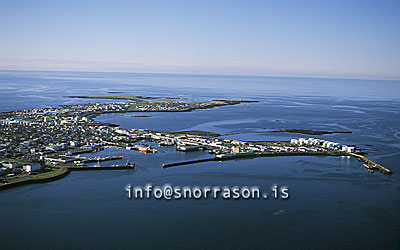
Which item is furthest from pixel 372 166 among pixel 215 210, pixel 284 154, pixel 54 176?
pixel 54 176

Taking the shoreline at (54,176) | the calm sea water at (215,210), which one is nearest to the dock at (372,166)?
the calm sea water at (215,210)

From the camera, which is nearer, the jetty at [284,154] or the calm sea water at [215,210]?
the calm sea water at [215,210]

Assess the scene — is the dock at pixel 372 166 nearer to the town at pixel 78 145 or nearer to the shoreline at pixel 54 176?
the town at pixel 78 145

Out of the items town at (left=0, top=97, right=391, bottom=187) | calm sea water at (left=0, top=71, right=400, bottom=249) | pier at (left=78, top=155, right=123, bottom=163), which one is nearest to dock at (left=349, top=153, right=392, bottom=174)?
→ town at (left=0, top=97, right=391, bottom=187)

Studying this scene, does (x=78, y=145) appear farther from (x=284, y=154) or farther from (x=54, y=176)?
(x=284, y=154)

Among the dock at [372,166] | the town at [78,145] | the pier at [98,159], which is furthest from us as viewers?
the pier at [98,159]

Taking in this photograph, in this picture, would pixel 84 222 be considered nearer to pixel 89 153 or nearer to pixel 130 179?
pixel 130 179

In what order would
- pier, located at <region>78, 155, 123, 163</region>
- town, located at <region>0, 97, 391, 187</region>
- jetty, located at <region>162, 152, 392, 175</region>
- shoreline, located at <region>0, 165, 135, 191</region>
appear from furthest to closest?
pier, located at <region>78, 155, 123, 163</region> < jetty, located at <region>162, 152, 392, 175</region> < town, located at <region>0, 97, 391, 187</region> < shoreline, located at <region>0, 165, 135, 191</region>

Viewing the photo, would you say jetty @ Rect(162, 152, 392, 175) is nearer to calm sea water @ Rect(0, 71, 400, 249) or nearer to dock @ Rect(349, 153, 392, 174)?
A: dock @ Rect(349, 153, 392, 174)

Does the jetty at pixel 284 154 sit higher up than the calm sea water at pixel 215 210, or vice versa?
the jetty at pixel 284 154

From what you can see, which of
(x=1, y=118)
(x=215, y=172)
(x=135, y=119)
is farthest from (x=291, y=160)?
(x=1, y=118)
